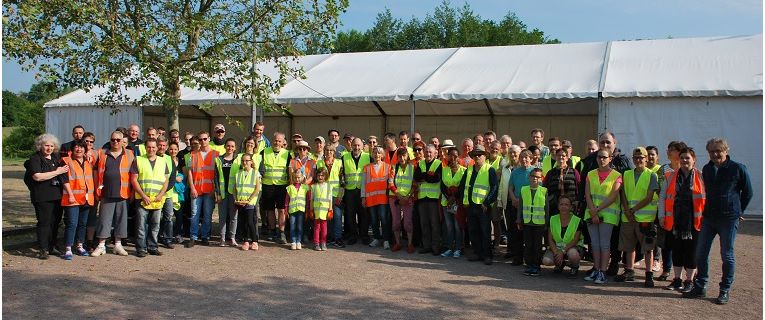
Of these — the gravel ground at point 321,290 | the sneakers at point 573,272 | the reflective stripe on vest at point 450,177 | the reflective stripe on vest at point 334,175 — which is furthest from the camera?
the reflective stripe on vest at point 334,175

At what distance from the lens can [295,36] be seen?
32.8ft

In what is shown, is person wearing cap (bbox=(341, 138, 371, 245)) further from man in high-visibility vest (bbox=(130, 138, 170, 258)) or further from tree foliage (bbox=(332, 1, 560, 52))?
tree foliage (bbox=(332, 1, 560, 52))

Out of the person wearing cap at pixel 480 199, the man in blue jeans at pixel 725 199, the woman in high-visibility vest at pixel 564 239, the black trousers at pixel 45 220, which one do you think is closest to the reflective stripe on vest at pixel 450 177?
the person wearing cap at pixel 480 199

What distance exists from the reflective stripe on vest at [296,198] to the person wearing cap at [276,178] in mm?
238

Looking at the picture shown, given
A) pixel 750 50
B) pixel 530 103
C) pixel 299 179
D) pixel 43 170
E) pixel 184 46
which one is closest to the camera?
pixel 43 170

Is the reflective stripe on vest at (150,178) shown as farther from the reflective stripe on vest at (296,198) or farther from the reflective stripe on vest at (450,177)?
the reflective stripe on vest at (450,177)

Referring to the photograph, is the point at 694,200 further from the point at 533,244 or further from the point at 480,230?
the point at 480,230

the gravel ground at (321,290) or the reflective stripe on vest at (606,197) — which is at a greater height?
the reflective stripe on vest at (606,197)

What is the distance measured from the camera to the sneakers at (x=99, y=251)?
24.6 feet

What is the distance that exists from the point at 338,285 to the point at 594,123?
13.1 metres

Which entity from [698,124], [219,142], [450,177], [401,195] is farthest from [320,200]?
[698,124]

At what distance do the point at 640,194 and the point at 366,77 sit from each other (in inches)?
403

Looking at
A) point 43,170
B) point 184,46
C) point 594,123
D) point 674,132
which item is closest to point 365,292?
point 43,170

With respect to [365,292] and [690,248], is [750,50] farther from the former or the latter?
[365,292]
